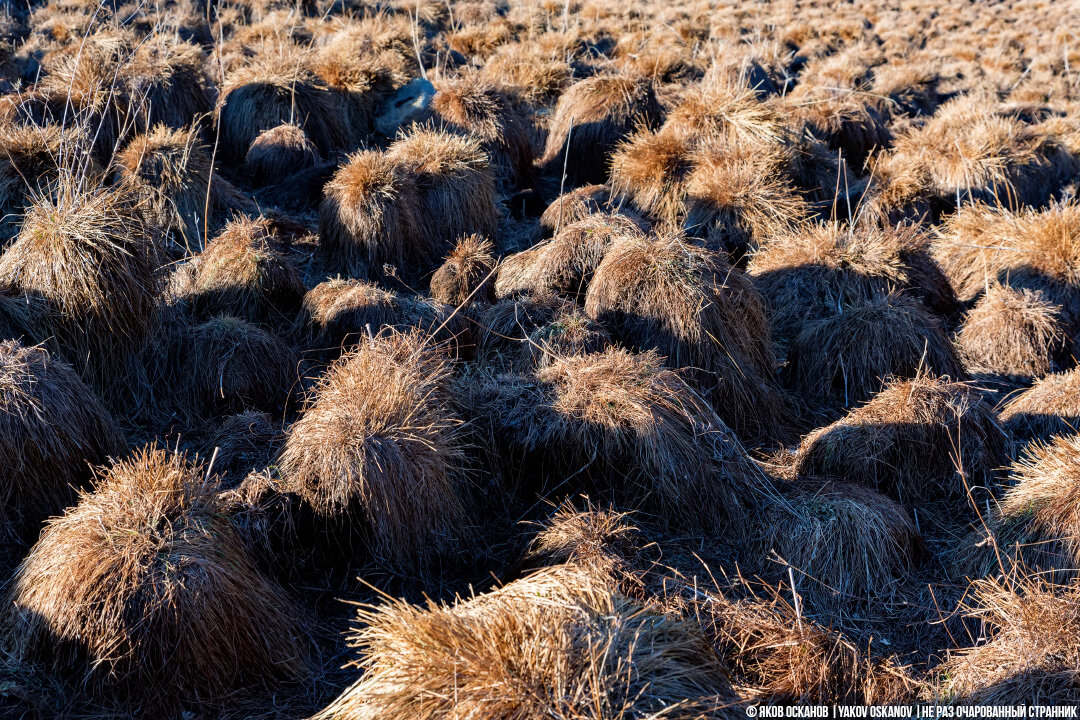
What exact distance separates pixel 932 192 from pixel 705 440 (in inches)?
248

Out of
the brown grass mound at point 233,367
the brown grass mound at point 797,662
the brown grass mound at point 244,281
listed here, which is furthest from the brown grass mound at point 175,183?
the brown grass mound at point 797,662

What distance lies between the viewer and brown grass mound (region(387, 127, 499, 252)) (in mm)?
7656

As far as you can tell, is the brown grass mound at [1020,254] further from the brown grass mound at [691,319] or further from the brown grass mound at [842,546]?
the brown grass mound at [842,546]

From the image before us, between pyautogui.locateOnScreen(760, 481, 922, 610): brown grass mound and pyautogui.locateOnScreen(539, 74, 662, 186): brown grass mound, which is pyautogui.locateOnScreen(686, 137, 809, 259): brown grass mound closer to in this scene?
pyautogui.locateOnScreen(539, 74, 662, 186): brown grass mound

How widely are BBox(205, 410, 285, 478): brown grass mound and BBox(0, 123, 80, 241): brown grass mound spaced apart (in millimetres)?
2795

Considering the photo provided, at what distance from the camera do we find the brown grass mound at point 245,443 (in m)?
4.81

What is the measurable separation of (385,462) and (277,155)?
17.8ft

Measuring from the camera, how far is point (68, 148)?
5.50 meters

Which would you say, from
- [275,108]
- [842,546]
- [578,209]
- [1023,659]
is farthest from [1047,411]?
[275,108]

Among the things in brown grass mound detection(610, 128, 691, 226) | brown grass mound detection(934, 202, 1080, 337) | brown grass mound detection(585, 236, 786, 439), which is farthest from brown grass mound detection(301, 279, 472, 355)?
brown grass mound detection(934, 202, 1080, 337)

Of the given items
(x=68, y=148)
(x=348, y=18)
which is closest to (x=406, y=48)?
(x=348, y=18)

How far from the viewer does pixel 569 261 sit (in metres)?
6.83

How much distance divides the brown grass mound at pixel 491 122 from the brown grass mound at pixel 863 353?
3.84 m

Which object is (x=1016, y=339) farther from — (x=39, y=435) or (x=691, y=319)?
(x=39, y=435)
